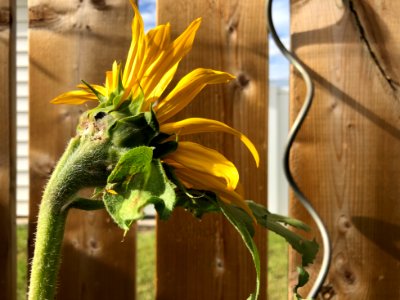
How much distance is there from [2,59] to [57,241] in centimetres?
92

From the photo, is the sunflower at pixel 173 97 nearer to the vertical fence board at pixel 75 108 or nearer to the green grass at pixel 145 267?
the vertical fence board at pixel 75 108

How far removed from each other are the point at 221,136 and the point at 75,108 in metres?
0.36

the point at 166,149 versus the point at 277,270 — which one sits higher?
the point at 166,149

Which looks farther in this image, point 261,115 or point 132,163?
point 261,115

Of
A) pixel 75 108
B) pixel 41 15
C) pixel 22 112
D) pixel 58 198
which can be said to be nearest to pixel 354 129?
pixel 75 108

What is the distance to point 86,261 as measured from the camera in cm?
141

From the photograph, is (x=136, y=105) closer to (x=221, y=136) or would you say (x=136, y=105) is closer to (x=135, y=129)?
(x=135, y=129)

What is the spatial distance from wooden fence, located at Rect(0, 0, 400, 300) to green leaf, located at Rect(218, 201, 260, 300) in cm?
73

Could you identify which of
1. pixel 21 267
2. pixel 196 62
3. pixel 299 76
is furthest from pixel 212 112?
pixel 21 267

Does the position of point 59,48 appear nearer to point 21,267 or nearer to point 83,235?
point 83,235

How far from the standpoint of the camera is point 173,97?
0.62m

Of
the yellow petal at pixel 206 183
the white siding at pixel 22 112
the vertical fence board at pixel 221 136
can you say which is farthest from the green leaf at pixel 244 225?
the white siding at pixel 22 112

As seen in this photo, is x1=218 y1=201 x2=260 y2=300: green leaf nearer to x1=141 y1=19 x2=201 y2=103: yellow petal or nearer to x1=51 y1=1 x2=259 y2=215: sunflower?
x1=51 y1=1 x2=259 y2=215: sunflower

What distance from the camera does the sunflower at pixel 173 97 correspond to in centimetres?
59
